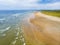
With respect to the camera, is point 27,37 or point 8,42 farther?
point 27,37

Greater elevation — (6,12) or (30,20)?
(6,12)

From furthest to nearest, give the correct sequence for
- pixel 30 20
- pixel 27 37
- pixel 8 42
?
pixel 30 20 < pixel 27 37 < pixel 8 42

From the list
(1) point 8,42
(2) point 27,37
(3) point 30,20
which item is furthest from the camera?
(3) point 30,20

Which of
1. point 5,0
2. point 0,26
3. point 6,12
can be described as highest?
point 5,0

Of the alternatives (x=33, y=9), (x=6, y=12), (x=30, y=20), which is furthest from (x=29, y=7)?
(x=30, y=20)

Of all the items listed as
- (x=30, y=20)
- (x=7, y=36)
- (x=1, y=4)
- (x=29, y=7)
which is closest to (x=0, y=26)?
(x=7, y=36)

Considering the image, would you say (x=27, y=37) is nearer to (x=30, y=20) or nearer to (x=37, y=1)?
(x=37, y=1)

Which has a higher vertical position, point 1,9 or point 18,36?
point 1,9

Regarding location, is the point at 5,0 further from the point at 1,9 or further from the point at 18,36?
the point at 18,36

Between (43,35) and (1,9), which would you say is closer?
(1,9)
